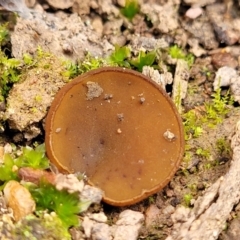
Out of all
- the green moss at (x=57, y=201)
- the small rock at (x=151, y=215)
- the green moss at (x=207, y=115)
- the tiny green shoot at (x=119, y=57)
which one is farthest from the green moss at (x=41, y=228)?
the tiny green shoot at (x=119, y=57)

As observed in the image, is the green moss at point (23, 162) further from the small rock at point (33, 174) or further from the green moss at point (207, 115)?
the green moss at point (207, 115)

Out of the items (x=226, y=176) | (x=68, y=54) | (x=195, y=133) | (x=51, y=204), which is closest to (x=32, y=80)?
(x=68, y=54)

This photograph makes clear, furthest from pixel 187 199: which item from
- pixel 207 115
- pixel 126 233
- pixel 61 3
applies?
pixel 61 3

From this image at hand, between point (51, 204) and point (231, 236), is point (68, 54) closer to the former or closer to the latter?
point (51, 204)

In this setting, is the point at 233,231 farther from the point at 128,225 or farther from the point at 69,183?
the point at 69,183

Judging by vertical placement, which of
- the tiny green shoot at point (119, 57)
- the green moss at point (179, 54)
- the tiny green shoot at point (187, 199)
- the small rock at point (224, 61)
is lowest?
the tiny green shoot at point (187, 199)

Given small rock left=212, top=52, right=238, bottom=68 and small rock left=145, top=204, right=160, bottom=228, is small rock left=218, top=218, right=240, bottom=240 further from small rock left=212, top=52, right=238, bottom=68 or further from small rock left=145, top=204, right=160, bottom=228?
small rock left=212, top=52, right=238, bottom=68

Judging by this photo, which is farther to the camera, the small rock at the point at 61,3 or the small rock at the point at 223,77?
the small rock at the point at 61,3
